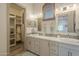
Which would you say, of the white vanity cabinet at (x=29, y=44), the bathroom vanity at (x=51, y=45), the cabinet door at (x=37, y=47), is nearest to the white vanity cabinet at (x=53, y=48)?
the bathroom vanity at (x=51, y=45)

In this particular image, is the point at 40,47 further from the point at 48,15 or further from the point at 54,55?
the point at 48,15

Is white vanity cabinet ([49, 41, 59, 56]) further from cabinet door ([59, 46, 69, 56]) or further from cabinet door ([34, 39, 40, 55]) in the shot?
cabinet door ([34, 39, 40, 55])

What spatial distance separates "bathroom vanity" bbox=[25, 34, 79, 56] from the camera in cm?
165

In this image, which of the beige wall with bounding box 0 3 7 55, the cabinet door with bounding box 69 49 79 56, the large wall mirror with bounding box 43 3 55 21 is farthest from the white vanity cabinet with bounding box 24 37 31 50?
the cabinet door with bounding box 69 49 79 56

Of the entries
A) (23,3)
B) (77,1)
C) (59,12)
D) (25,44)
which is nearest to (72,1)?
(77,1)

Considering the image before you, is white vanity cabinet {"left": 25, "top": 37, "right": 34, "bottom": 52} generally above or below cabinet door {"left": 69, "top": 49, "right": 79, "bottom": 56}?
above

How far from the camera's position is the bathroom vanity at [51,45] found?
1.65 meters

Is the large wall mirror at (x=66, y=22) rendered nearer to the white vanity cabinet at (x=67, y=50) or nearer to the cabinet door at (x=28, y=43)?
the white vanity cabinet at (x=67, y=50)

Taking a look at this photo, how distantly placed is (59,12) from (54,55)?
66cm

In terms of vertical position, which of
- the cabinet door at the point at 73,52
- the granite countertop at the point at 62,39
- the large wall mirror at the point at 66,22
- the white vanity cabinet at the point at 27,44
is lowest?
the cabinet door at the point at 73,52

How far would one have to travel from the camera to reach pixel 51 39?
5.79ft

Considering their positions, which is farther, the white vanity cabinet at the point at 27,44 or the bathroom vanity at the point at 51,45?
the white vanity cabinet at the point at 27,44

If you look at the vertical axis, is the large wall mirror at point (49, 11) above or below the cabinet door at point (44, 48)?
above

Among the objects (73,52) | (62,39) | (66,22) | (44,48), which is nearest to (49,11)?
(66,22)
